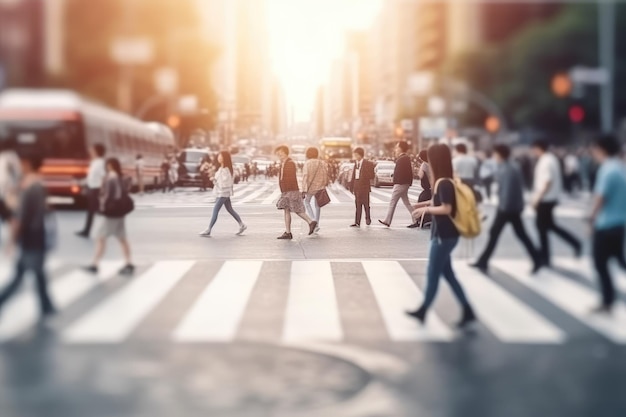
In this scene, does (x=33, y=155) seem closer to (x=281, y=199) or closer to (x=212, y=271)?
(x=212, y=271)

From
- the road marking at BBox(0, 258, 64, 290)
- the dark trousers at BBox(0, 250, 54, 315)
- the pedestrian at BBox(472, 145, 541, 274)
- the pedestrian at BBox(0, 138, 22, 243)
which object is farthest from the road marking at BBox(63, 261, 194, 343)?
the pedestrian at BBox(472, 145, 541, 274)

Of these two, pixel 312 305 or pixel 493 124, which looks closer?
pixel 493 124

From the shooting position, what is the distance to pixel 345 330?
29.1ft

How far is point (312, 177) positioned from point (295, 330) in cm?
204

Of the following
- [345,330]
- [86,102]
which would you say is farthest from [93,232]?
[345,330]

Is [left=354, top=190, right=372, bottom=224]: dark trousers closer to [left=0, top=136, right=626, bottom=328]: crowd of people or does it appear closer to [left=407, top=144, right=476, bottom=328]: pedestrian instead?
[left=0, top=136, right=626, bottom=328]: crowd of people

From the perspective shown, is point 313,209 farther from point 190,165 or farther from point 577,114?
point 577,114

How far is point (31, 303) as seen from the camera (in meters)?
8.53

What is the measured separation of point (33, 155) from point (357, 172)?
12.4 feet

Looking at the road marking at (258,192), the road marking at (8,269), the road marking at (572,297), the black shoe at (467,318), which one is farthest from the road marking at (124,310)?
the road marking at (572,297)

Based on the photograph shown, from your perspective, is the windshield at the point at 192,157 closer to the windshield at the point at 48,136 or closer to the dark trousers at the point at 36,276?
the dark trousers at the point at 36,276

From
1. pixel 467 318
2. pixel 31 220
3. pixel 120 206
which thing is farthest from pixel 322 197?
pixel 31 220

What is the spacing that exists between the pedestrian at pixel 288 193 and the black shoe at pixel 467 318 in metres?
2.12


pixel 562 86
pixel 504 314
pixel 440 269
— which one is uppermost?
pixel 562 86
